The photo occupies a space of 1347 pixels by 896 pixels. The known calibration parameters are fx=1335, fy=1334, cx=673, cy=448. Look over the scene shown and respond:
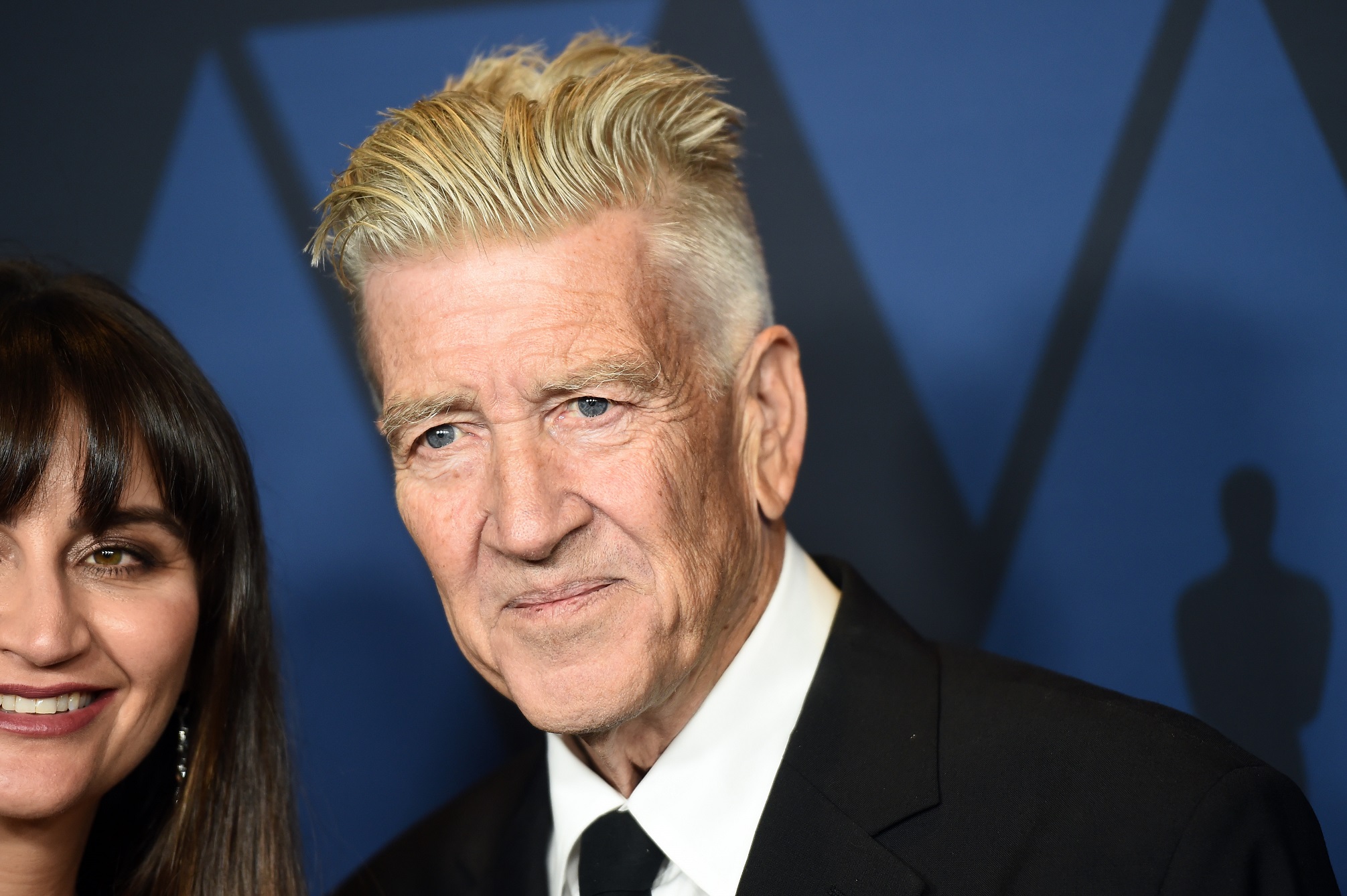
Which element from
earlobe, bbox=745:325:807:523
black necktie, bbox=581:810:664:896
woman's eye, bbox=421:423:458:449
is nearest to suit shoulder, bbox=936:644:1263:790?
earlobe, bbox=745:325:807:523

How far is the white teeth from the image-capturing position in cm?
191

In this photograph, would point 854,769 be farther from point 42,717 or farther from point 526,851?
point 42,717

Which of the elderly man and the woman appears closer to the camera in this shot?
the elderly man

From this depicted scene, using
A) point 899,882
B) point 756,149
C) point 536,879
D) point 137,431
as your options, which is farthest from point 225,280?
point 899,882

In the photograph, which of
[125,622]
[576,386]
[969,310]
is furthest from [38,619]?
[969,310]

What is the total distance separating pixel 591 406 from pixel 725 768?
0.57m

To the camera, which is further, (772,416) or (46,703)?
(772,416)

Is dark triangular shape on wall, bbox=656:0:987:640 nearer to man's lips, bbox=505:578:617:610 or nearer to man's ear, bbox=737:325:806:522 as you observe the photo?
man's ear, bbox=737:325:806:522

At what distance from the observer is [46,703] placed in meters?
1.93

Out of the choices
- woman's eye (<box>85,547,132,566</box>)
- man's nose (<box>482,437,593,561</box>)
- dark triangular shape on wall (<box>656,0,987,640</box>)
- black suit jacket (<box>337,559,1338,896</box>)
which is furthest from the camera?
dark triangular shape on wall (<box>656,0,987,640</box>)

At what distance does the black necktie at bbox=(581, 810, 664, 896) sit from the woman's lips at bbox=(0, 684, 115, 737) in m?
0.77

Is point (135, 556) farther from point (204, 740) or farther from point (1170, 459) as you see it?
point (1170, 459)

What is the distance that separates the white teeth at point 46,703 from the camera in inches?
75.3

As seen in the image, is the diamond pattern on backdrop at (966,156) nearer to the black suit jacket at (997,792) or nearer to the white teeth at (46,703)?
the black suit jacket at (997,792)
